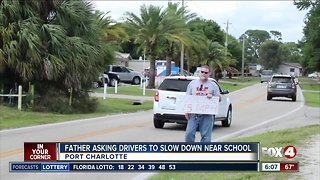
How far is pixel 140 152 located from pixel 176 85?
12151 millimetres

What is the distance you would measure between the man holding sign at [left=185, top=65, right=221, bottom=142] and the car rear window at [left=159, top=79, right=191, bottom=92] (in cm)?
755

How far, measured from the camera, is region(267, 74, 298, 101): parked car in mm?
37781

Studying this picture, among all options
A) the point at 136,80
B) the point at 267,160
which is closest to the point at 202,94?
the point at 267,160

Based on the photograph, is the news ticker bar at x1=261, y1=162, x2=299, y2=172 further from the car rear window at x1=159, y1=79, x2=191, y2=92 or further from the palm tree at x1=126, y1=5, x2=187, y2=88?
the palm tree at x1=126, y1=5, x2=187, y2=88

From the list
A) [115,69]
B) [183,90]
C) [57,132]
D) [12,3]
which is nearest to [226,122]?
[183,90]

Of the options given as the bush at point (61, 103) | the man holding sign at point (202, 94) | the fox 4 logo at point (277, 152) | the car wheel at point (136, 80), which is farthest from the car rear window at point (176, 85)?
the car wheel at point (136, 80)

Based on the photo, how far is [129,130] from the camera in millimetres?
17375

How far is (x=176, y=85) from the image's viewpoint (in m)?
17.7

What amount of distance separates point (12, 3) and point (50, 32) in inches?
74.6

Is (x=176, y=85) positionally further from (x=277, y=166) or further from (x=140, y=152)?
(x=140, y=152)

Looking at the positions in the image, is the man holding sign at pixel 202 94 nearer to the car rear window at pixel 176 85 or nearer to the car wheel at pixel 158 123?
the car rear window at pixel 176 85

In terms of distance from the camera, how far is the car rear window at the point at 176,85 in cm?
1759

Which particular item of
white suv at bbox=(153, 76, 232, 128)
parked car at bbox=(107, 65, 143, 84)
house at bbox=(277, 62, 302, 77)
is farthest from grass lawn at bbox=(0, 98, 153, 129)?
house at bbox=(277, 62, 302, 77)

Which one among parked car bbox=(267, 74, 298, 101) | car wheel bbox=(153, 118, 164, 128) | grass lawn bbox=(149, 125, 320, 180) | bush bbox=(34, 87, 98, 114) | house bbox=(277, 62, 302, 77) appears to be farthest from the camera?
house bbox=(277, 62, 302, 77)
